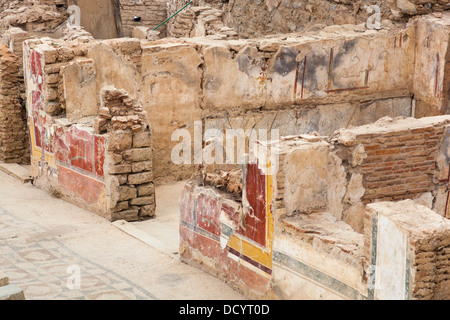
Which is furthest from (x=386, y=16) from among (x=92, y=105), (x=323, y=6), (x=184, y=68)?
(x=92, y=105)

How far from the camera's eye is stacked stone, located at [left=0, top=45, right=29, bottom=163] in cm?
1095

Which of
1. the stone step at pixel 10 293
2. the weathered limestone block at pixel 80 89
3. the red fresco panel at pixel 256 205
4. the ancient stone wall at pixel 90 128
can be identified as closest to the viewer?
the stone step at pixel 10 293

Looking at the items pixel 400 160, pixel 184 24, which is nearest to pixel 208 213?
pixel 400 160

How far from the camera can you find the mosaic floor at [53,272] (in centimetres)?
684

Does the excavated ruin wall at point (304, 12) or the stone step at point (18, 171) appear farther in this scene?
the excavated ruin wall at point (304, 12)

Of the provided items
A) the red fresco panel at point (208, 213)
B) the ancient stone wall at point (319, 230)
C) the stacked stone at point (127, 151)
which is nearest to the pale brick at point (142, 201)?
the stacked stone at point (127, 151)

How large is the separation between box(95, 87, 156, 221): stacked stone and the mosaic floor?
89 centimetres

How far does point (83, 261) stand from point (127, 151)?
147 cm

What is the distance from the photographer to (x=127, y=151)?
870cm

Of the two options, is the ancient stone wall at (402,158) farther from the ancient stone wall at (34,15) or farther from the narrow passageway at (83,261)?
the ancient stone wall at (34,15)

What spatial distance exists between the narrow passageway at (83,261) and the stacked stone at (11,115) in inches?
69.6

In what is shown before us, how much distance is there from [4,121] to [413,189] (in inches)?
234

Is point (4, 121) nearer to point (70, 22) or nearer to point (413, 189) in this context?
point (70, 22)

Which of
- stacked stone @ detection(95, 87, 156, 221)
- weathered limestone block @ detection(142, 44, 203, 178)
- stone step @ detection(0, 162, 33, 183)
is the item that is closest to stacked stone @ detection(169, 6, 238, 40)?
weathered limestone block @ detection(142, 44, 203, 178)
